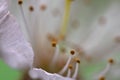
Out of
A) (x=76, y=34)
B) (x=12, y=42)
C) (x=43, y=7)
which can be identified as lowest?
(x=76, y=34)

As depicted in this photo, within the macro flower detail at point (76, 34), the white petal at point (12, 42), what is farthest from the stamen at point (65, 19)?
the white petal at point (12, 42)

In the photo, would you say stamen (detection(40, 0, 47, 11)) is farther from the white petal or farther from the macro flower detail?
the white petal

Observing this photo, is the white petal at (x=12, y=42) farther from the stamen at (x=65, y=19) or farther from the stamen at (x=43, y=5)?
the stamen at (x=43, y=5)

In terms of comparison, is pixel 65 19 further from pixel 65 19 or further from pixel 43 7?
pixel 43 7

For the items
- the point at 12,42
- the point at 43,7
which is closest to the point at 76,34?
the point at 43,7

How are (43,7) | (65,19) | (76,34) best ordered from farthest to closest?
(76,34) < (43,7) < (65,19)

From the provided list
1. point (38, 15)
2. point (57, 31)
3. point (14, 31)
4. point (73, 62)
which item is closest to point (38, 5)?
point (38, 15)

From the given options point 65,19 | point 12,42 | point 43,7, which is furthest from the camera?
point 43,7

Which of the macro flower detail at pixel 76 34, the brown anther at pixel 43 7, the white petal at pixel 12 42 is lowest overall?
the macro flower detail at pixel 76 34

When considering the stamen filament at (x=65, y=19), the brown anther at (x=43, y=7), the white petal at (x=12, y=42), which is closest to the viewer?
the white petal at (x=12, y=42)
